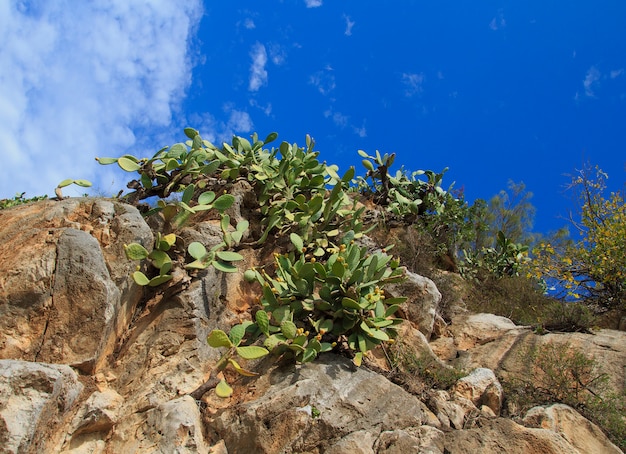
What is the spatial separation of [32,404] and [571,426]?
4075mm

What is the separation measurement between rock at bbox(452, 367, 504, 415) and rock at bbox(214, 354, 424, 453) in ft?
2.74

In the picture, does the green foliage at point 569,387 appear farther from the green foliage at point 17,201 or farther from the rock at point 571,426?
the green foliage at point 17,201

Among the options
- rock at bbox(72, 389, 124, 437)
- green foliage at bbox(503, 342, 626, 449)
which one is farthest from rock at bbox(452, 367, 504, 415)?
rock at bbox(72, 389, 124, 437)

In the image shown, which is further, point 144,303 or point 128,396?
point 144,303

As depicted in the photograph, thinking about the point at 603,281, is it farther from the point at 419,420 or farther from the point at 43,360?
the point at 43,360

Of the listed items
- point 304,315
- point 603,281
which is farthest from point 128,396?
point 603,281

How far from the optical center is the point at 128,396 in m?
4.56

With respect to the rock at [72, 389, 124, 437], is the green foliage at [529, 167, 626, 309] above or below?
above

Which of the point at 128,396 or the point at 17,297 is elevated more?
the point at 17,297

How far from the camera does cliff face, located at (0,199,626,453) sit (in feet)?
13.2

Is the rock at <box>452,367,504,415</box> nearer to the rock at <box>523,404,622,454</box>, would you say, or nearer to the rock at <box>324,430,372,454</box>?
the rock at <box>523,404,622,454</box>

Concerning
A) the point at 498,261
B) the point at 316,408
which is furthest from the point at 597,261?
the point at 316,408

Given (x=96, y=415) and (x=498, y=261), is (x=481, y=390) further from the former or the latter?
(x=498, y=261)

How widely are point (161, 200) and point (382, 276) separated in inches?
103
